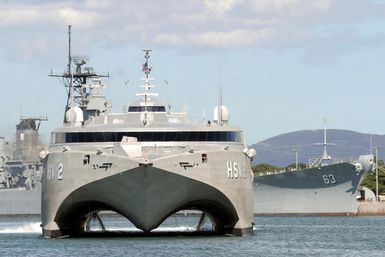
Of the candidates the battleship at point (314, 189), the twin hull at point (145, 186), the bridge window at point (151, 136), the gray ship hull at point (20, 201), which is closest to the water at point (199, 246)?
the twin hull at point (145, 186)

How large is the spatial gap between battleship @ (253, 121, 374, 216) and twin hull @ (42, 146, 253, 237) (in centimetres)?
5766

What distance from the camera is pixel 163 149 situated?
58906mm

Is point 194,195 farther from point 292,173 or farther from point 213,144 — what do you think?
point 292,173

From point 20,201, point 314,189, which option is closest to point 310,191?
point 314,189

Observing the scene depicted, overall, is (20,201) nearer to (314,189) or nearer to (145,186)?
(314,189)

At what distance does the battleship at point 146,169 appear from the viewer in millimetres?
56438

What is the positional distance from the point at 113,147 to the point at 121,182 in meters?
2.39

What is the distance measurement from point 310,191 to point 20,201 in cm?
3231

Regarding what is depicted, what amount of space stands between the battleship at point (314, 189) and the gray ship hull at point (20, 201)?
24589 mm

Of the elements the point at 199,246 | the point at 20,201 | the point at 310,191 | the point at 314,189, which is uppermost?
the point at 314,189

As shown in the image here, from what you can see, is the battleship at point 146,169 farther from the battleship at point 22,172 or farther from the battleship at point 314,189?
the battleship at point 22,172

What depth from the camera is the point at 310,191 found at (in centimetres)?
12256

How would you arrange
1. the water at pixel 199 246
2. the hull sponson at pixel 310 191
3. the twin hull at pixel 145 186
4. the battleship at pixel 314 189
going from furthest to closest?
the hull sponson at pixel 310 191 < the battleship at pixel 314 189 < the twin hull at pixel 145 186 < the water at pixel 199 246

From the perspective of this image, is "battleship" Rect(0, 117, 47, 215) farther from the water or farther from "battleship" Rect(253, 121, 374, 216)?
the water
